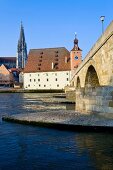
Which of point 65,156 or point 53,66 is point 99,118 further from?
point 53,66

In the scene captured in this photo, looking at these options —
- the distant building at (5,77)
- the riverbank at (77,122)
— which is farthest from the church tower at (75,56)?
the riverbank at (77,122)

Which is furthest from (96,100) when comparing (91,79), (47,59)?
(47,59)

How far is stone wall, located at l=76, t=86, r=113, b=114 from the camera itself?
24.5 m

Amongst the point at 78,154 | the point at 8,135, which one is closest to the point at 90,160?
the point at 78,154

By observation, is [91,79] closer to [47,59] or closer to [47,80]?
[47,80]

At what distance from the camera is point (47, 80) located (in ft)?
423

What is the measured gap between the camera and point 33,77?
130625mm

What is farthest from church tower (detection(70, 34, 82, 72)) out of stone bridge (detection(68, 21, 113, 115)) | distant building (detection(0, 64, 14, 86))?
stone bridge (detection(68, 21, 113, 115))

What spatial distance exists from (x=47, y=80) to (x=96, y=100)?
103 metres

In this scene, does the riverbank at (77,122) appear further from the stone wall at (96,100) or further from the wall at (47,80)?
the wall at (47,80)

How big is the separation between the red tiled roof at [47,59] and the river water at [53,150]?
105282mm

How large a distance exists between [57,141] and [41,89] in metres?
108

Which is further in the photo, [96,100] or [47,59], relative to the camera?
[47,59]

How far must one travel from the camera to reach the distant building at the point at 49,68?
126 metres
